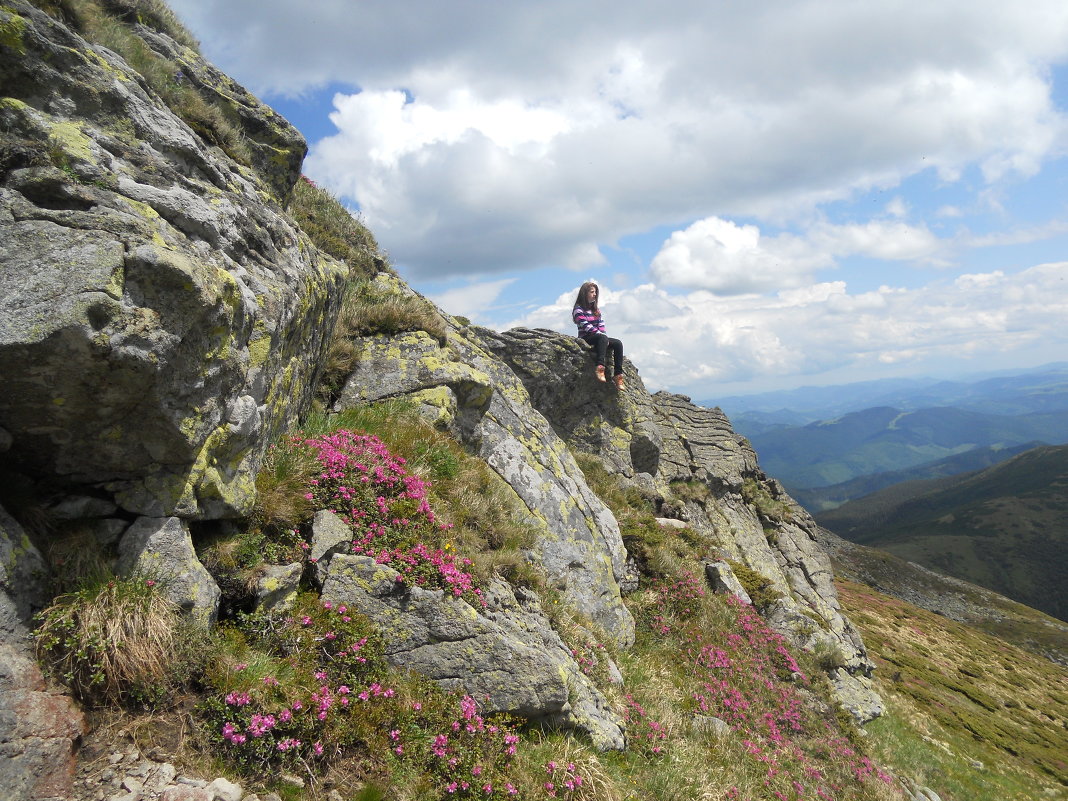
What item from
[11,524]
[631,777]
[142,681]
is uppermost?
[11,524]

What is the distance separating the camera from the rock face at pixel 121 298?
13.5 feet

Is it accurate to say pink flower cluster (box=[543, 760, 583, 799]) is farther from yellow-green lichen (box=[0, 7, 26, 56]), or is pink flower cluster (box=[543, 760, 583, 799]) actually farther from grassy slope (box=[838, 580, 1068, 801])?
grassy slope (box=[838, 580, 1068, 801])

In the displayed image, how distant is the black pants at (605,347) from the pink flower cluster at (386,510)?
14.9 metres

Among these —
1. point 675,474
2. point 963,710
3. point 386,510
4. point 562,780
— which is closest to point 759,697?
point 562,780

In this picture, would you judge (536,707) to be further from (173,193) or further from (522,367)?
(522,367)

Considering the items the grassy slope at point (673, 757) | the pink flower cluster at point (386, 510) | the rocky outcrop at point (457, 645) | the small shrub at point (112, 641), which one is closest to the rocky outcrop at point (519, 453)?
the grassy slope at point (673, 757)

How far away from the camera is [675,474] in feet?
82.1

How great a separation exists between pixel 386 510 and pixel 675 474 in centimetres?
1996

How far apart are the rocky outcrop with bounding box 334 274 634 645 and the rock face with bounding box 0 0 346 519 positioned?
4.16 meters

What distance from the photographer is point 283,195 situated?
1173 centimetres

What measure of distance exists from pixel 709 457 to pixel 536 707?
2624cm

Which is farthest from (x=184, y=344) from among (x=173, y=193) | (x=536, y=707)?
(x=536, y=707)

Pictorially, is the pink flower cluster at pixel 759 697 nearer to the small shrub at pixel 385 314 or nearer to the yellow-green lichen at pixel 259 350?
the yellow-green lichen at pixel 259 350

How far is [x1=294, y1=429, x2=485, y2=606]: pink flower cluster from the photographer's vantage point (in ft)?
21.9
